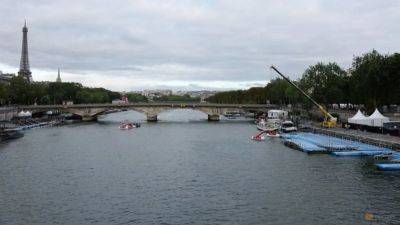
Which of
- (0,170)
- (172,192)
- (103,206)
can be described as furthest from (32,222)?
(0,170)

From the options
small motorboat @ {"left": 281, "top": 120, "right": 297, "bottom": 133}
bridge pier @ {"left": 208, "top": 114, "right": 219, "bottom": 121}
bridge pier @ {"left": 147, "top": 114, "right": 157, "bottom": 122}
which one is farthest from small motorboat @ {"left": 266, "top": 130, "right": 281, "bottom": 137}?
bridge pier @ {"left": 147, "top": 114, "right": 157, "bottom": 122}

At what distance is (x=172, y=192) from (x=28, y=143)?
129 ft

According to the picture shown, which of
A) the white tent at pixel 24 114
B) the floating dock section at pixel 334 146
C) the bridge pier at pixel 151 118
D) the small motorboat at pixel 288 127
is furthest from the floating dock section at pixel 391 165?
the bridge pier at pixel 151 118

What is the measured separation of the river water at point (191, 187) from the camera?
3303 cm

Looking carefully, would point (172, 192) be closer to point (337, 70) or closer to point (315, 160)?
point (315, 160)

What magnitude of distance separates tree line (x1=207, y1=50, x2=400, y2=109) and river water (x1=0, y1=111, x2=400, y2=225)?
27613 millimetres

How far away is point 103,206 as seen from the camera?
35562 millimetres

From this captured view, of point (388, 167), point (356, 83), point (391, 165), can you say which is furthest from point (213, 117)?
point (388, 167)

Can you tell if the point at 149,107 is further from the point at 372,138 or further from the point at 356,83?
the point at 372,138

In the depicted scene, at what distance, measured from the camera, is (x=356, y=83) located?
305 feet

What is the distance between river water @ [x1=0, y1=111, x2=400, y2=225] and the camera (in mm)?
33031

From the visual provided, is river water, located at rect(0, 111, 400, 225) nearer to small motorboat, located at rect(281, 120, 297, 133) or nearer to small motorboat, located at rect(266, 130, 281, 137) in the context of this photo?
small motorboat, located at rect(266, 130, 281, 137)

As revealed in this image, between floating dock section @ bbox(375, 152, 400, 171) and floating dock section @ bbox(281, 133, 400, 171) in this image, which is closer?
floating dock section @ bbox(375, 152, 400, 171)

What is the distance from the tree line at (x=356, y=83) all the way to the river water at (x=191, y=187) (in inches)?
1087
